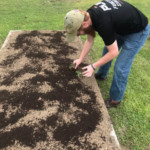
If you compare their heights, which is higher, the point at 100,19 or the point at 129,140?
the point at 100,19

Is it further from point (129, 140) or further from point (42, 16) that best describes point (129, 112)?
point (42, 16)

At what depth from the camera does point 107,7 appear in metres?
2.23

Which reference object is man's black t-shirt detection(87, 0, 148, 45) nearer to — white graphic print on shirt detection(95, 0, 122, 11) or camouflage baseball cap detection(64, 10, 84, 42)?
white graphic print on shirt detection(95, 0, 122, 11)

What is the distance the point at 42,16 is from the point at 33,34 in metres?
1.86

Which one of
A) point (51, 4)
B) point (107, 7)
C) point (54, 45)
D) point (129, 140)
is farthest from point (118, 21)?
point (51, 4)

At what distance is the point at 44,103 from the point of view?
2.65 metres

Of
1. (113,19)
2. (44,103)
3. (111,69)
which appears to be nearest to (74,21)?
(113,19)

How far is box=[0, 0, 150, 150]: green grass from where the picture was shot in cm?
276

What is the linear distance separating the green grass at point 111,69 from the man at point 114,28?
1.40 ft

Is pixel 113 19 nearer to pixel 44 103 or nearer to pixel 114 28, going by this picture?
pixel 114 28

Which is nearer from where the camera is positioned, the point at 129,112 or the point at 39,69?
the point at 129,112

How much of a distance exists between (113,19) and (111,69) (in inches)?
73.2

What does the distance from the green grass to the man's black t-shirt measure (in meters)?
1.29

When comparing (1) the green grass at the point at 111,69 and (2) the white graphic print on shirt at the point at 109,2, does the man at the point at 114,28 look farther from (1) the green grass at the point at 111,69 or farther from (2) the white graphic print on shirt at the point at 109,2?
(1) the green grass at the point at 111,69
